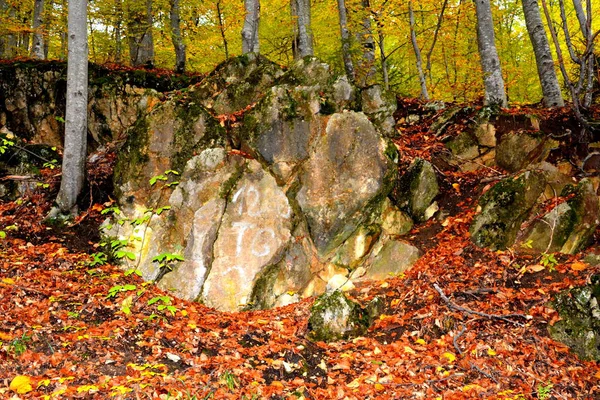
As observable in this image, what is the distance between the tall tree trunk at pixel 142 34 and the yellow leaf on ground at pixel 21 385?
35.3 feet

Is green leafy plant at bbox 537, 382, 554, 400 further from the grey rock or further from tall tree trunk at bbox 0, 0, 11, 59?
tall tree trunk at bbox 0, 0, 11, 59

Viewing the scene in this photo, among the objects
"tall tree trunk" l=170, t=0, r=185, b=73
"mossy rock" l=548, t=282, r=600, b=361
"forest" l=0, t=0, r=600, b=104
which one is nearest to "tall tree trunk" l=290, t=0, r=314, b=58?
"forest" l=0, t=0, r=600, b=104

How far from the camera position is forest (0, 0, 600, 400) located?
15.7 feet

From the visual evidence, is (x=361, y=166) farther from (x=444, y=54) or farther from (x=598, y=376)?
(x=444, y=54)

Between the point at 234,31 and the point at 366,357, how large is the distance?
647 inches

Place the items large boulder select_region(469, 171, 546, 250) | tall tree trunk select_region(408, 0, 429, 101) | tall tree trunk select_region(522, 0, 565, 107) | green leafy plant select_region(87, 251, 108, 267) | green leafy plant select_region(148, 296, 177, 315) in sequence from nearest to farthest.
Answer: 1. green leafy plant select_region(148, 296, 177, 315)
2. large boulder select_region(469, 171, 546, 250)
3. green leafy plant select_region(87, 251, 108, 267)
4. tall tree trunk select_region(522, 0, 565, 107)
5. tall tree trunk select_region(408, 0, 429, 101)

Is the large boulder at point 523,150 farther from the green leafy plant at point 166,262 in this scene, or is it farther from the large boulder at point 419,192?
the green leafy plant at point 166,262

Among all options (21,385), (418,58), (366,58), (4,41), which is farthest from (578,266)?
(4,41)

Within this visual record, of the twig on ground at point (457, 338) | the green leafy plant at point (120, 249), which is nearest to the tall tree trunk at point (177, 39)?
the green leafy plant at point (120, 249)

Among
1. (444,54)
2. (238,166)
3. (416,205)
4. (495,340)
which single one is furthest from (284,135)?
(444,54)

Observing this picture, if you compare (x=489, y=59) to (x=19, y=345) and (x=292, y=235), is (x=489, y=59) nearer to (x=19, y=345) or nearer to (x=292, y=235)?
(x=292, y=235)

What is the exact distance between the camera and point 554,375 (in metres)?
4.58

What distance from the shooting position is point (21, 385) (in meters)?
3.98

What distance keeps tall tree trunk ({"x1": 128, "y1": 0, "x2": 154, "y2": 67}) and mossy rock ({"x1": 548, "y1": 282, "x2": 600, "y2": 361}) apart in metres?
12.7
